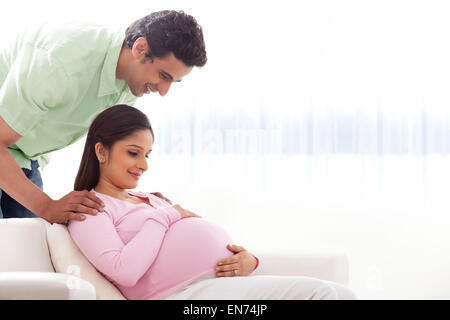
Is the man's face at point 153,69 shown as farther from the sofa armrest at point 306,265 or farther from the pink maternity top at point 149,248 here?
the sofa armrest at point 306,265

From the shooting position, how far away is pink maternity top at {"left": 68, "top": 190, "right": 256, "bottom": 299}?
1.35m

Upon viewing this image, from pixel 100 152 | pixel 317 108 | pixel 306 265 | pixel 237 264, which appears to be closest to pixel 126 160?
pixel 100 152

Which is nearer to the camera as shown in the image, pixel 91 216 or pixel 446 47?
pixel 91 216

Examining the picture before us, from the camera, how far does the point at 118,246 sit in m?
1.37

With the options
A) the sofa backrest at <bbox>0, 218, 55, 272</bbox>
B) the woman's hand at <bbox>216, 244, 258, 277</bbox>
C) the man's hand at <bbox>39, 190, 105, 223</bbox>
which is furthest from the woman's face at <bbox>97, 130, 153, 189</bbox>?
the woman's hand at <bbox>216, 244, 258, 277</bbox>

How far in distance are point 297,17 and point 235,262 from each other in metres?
1.58

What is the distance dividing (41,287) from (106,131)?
0.53 meters

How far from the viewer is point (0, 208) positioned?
175cm

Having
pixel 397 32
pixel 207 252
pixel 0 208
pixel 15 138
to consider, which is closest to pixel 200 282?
pixel 207 252

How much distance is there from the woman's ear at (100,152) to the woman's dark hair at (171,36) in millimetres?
275

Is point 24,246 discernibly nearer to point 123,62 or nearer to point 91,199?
point 91,199

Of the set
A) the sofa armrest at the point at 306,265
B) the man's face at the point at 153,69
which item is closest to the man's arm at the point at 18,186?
the man's face at the point at 153,69

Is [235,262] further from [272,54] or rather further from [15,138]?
[272,54]

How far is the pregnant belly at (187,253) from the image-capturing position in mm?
1402
